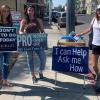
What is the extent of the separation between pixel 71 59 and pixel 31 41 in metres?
0.92

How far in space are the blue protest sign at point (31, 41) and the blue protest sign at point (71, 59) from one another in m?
0.31

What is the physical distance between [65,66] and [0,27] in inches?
62.4

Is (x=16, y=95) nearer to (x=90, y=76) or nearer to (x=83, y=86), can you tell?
(x=83, y=86)

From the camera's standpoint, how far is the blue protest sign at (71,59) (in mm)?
8141

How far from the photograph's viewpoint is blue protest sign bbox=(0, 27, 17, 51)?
8.04 metres

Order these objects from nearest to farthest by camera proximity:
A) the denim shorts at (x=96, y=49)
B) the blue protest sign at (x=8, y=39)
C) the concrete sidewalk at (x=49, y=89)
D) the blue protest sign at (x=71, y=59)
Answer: the concrete sidewalk at (x=49, y=89) < the blue protest sign at (x=8, y=39) < the blue protest sign at (x=71, y=59) < the denim shorts at (x=96, y=49)

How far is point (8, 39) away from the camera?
8062mm

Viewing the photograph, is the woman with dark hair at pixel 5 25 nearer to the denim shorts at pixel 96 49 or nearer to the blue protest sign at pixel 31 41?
the blue protest sign at pixel 31 41

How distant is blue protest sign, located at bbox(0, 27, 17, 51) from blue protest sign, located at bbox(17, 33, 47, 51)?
102 mm

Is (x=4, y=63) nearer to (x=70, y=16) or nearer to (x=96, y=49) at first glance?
(x=96, y=49)

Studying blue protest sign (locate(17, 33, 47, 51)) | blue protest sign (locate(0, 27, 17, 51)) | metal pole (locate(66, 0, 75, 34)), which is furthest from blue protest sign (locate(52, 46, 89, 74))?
metal pole (locate(66, 0, 75, 34))

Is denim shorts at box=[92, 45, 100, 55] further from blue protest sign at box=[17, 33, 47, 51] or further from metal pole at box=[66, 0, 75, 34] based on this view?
metal pole at box=[66, 0, 75, 34]

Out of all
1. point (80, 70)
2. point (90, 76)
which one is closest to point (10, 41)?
point (80, 70)

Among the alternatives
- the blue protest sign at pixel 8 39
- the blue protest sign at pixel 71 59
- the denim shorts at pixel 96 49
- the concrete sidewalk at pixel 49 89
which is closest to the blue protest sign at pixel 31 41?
the blue protest sign at pixel 8 39
